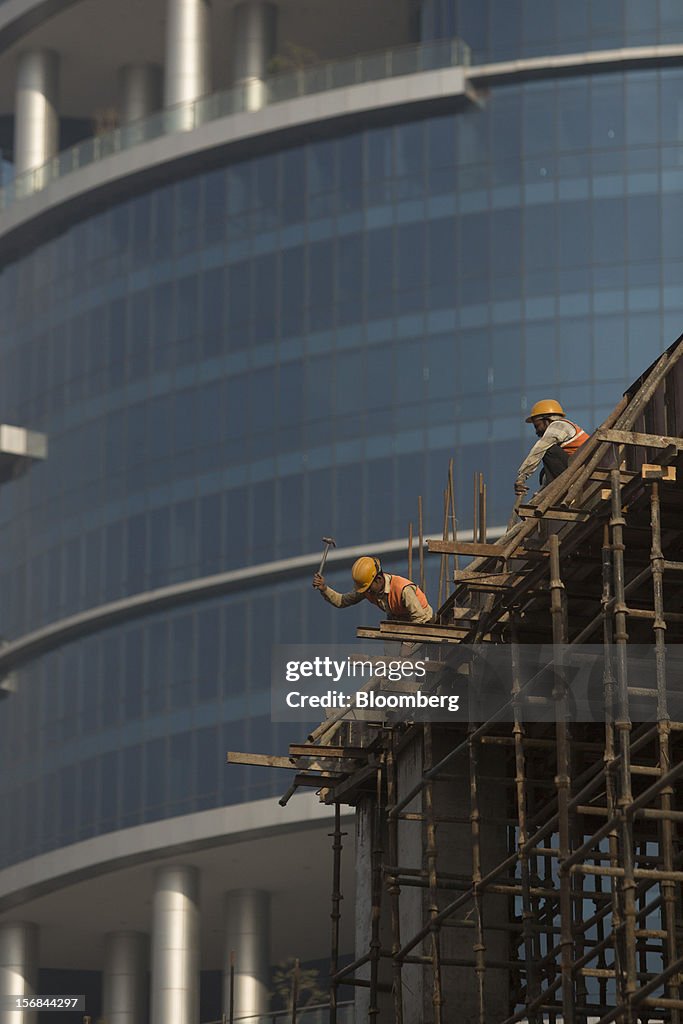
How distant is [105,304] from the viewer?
7012 centimetres

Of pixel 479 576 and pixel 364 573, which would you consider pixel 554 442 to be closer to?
pixel 479 576

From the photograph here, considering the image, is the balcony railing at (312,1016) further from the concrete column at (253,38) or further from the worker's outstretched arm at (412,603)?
the concrete column at (253,38)

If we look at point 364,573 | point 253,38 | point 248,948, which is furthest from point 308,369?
point 364,573

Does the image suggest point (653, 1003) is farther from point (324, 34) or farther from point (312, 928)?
point (324, 34)

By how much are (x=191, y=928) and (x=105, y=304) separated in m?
18.8

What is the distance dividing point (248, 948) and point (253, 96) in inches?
978

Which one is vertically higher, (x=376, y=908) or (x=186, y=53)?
(x=186, y=53)

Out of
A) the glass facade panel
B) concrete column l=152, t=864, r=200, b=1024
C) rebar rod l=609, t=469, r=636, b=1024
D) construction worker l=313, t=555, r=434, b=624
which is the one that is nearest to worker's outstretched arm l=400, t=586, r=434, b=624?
construction worker l=313, t=555, r=434, b=624

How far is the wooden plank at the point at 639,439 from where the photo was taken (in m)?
24.1

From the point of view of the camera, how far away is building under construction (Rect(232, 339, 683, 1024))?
77.5ft

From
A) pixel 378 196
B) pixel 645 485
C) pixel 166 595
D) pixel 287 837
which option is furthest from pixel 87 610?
pixel 645 485

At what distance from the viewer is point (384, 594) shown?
29266mm

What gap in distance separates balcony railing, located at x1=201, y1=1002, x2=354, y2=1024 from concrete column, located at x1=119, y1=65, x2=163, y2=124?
31292 mm

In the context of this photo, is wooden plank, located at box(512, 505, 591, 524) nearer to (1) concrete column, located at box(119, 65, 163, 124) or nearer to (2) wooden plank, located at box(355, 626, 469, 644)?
(2) wooden plank, located at box(355, 626, 469, 644)
